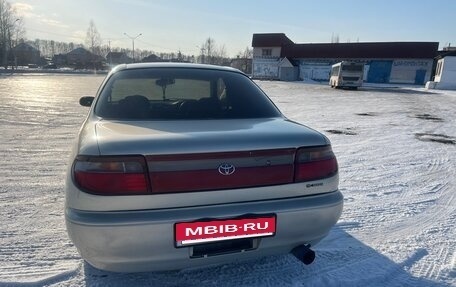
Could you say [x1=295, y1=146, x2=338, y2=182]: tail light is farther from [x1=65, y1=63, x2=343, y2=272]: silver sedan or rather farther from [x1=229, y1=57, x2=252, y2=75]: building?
[x1=229, y1=57, x2=252, y2=75]: building

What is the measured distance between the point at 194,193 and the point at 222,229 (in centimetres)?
27

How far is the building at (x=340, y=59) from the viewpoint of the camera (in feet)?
153

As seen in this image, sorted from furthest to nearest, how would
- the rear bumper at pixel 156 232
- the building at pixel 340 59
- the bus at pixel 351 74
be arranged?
the building at pixel 340 59 → the bus at pixel 351 74 → the rear bumper at pixel 156 232

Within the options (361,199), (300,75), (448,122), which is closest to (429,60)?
(300,75)

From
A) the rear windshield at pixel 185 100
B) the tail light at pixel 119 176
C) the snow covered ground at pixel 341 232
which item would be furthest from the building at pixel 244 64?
the tail light at pixel 119 176

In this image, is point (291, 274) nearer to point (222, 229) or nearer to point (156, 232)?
point (222, 229)

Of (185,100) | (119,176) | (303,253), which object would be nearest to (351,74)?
(185,100)

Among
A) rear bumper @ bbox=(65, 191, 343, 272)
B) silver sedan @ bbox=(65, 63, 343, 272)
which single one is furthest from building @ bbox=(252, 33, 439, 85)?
rear bumper @ bbox=(65, 191, 343, 272)

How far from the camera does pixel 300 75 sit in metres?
52.4

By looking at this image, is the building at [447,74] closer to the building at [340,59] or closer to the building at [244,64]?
the building at [340,59]

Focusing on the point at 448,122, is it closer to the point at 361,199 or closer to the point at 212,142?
the point at 361,199

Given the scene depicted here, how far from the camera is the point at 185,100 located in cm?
312

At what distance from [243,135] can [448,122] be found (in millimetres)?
11128

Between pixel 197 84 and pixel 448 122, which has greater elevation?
pixel 197 84
